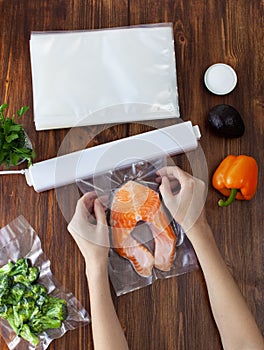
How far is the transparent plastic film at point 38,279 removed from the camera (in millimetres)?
1137

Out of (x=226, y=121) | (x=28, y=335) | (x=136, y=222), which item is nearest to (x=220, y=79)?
(x=226, y=121)

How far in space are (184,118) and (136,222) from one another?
11.7 inches

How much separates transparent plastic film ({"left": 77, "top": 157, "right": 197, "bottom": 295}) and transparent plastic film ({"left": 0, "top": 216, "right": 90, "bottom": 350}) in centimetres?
11

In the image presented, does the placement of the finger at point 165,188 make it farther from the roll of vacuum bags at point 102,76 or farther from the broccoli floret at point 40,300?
the broccoli floret at point 40,300

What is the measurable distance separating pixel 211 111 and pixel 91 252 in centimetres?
44

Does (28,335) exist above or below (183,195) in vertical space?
below

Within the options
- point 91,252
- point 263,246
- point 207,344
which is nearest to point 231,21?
point 263,246

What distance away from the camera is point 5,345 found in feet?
3.72

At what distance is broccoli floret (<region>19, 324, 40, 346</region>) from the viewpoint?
1121mm

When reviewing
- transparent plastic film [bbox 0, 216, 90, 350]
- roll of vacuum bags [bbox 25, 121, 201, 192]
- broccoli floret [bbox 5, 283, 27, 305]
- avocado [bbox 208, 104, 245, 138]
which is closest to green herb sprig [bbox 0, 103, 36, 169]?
roll of vacuum bags [bbox 25, 121, 201, 192]

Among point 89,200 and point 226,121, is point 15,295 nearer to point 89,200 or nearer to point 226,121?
point 89,200

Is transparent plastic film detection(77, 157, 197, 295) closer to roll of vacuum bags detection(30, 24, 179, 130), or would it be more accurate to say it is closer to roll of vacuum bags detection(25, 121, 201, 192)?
roll of vacuum bags detection(25, 121, 201, 192)

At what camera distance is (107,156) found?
1.18 metres

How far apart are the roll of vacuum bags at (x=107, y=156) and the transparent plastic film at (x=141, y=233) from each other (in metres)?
0.02
